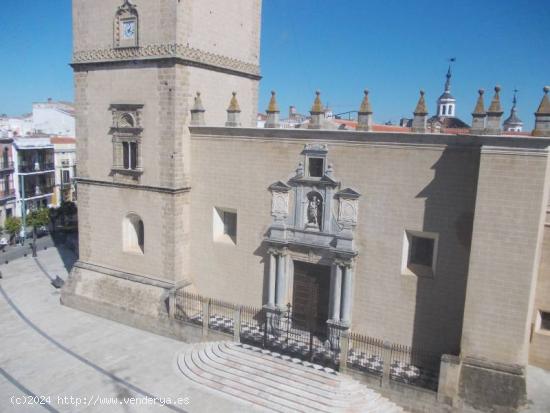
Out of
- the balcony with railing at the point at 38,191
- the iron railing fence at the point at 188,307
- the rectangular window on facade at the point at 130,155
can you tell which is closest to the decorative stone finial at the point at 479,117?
the iron railing fence at the point at 188,307

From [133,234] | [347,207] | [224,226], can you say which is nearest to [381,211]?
[347,207]

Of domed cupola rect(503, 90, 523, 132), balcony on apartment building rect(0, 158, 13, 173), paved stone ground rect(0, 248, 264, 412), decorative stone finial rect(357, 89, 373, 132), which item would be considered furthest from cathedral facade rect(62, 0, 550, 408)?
domed cupola rect(503, 90, 523, 132)

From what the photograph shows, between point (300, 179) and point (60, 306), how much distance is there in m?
11.5

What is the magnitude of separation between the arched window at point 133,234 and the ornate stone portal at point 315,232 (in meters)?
5.51

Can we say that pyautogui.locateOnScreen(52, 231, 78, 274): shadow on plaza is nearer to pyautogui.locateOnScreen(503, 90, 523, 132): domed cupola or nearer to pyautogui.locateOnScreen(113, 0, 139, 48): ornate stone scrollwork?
pyautogui.locateOnScreen(113, 0, 139, 48): ornate stone scrollwork

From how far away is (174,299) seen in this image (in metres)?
16.4

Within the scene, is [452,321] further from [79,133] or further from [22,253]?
[22,253]

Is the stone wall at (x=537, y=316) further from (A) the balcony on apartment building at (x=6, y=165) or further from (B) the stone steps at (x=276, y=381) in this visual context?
(A) the balcony on apartment building at (x=6, y=165)

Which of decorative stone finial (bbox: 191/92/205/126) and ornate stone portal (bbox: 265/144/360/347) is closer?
ornate stone portal (bbox: 265/144/360/347)

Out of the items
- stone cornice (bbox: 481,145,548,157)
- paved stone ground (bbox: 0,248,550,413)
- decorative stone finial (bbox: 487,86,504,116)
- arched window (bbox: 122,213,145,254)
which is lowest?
paved stone ground (bbox: 0,248,550,413)

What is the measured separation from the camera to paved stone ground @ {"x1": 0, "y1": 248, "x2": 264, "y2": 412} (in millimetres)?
12812

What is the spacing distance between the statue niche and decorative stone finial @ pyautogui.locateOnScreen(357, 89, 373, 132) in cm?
242

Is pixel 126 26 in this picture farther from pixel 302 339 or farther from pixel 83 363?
pixel 302 339

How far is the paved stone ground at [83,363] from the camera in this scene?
12.8 meters
